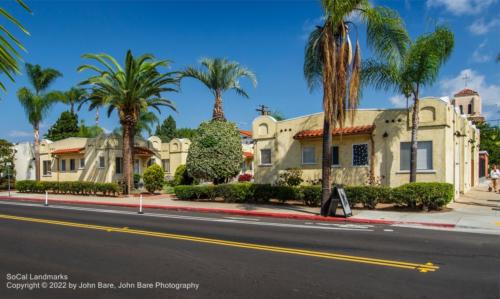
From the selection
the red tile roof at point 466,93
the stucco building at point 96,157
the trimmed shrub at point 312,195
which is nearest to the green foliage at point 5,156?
the stucco building at point 96,157

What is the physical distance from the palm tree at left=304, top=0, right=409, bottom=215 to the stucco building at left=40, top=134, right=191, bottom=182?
2259cm

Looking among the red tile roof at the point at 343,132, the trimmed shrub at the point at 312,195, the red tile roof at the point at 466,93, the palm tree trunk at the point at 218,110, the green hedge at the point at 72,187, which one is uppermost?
the red tile roof at the point at 466,93

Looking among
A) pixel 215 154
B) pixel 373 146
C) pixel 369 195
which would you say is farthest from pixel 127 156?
pixel 369 195

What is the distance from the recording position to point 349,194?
17.1 meters

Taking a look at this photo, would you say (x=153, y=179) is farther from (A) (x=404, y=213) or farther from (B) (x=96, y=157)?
(A) (x=404, y=213)

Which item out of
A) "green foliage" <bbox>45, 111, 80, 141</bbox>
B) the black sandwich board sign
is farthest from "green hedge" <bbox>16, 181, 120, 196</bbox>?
"green foliage" <bbox>45, 111, 80, 141</bbox>

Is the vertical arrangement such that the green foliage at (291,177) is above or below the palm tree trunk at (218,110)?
below

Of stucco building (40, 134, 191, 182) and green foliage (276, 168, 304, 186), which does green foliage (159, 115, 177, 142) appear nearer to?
stucco building (40, 134, 191, 182)

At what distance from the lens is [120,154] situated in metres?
33.0

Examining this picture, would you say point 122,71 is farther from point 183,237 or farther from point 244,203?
point 183,237

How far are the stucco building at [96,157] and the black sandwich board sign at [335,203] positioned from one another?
879 inches

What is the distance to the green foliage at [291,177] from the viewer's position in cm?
2102

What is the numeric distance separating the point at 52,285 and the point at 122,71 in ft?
70.1

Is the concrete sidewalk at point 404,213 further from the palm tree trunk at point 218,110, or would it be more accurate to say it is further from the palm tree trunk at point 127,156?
the palm tree trunk at point 218,110
